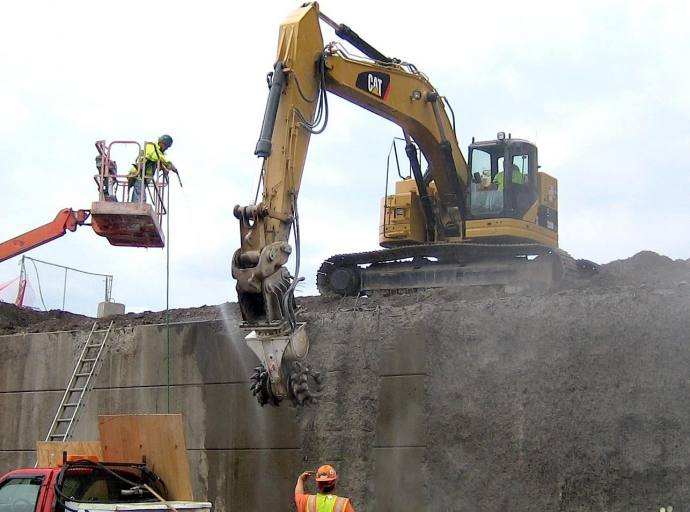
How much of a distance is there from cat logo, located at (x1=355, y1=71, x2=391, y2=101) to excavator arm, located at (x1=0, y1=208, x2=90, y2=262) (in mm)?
4735

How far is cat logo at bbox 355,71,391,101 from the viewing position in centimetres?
1312

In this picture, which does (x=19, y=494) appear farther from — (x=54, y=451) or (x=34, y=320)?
(x=34, y=320)

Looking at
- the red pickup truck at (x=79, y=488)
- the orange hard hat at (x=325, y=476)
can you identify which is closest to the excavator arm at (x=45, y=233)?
the red pickup truck at (x=79, y=488)

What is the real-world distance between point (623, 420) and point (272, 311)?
3898 mm

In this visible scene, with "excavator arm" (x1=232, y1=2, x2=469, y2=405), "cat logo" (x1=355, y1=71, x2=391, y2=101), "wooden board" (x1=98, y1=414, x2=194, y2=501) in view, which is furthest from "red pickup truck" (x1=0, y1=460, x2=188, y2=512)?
"cat logo" (x1=355, y1=71, x2=391, y2=101)

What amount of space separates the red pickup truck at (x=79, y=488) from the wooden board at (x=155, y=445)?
17 centimetres

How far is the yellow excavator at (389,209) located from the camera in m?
9.88

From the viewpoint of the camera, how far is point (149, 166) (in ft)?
46.2

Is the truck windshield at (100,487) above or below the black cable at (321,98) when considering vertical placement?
below

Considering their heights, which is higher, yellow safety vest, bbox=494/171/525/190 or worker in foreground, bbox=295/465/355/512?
yellow safety vest, bbox=494/171/525/190

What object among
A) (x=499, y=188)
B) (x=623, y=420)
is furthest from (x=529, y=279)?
(x=623, y=420)

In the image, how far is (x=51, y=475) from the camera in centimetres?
762

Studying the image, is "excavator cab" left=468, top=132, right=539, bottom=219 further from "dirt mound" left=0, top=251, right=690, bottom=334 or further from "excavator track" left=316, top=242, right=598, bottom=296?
"dirt mound" left=0, top=251, right=690, bottom=334

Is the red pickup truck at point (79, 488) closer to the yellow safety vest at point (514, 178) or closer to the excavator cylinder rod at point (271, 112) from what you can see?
the excavator cylinder rod at point (271, 112)
